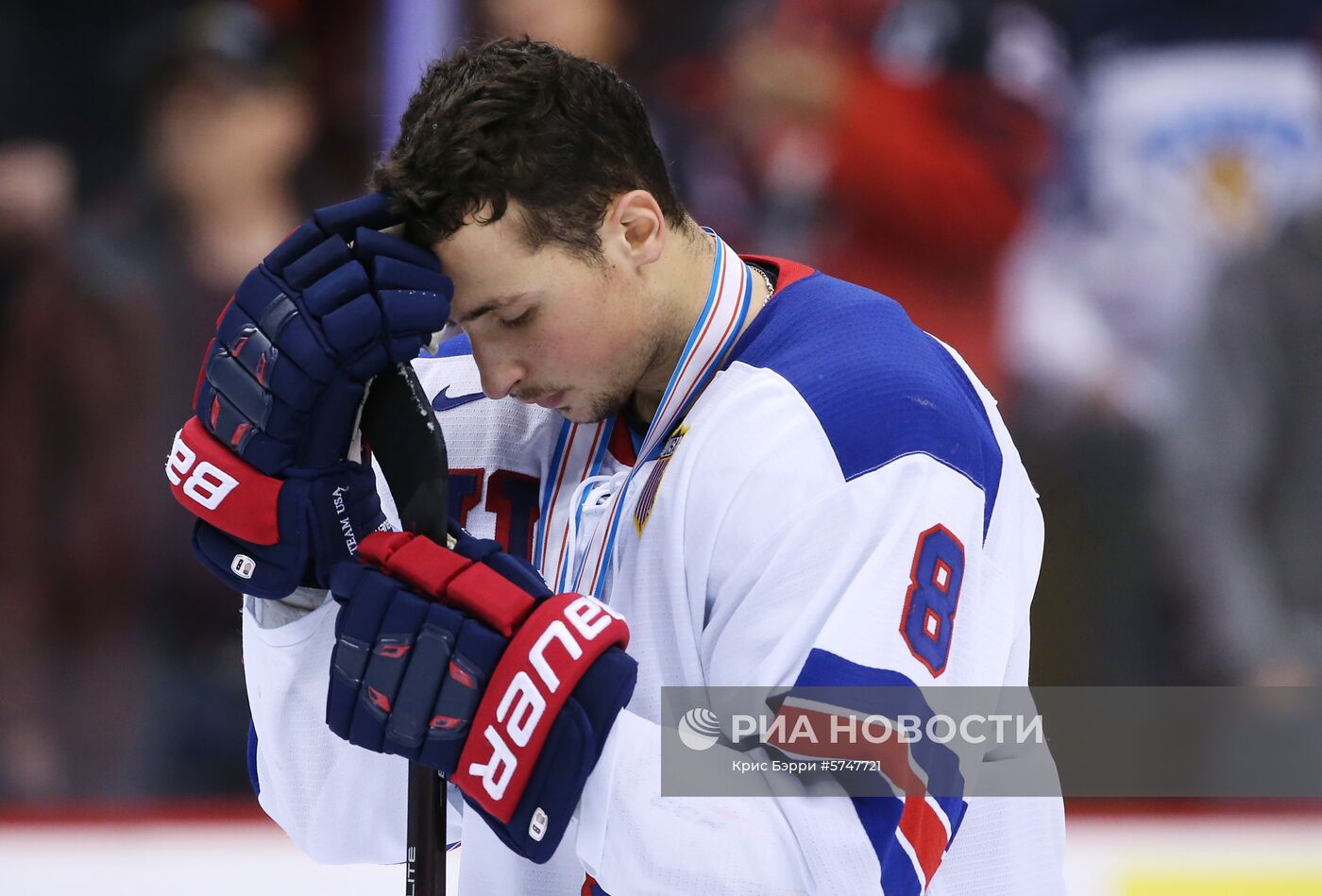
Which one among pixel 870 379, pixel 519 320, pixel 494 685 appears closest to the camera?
pixel 494 685

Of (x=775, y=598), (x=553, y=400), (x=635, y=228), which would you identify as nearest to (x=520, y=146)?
(x=635, y=228)

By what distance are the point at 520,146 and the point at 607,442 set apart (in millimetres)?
299

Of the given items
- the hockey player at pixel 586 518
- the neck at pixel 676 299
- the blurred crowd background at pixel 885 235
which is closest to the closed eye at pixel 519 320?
the hockey player at pixel 586 518

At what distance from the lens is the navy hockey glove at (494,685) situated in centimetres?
110

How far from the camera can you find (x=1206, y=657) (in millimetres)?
3264

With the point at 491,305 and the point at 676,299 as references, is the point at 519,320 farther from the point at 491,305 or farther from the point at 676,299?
the point at 676,299

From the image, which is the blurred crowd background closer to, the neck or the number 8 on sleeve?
the neck

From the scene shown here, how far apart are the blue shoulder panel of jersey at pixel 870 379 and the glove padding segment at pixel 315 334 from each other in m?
0.30

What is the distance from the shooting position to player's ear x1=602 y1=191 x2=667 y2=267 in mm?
1354

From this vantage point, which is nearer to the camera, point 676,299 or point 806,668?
→ point 806,668

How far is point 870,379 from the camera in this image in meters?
1.22

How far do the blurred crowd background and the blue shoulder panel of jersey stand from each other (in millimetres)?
2020

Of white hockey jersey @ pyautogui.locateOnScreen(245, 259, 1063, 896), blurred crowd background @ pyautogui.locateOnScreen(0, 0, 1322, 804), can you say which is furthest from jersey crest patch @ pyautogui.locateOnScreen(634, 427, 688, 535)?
blurred crowd background @ pyautogui.locateOnScreen(0, 0, 1322, 804)

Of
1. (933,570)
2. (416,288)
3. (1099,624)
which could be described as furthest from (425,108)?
(1099,624)
